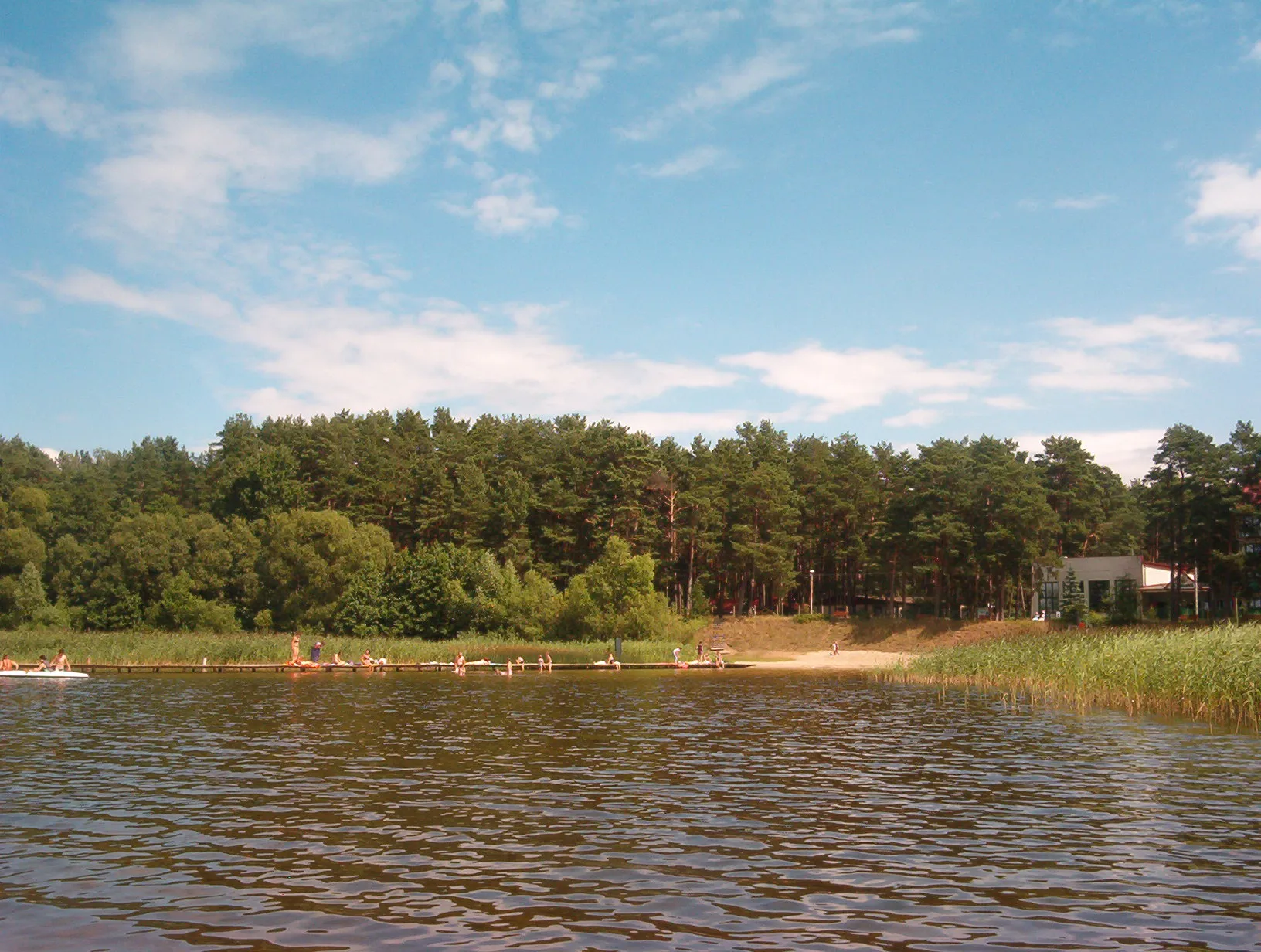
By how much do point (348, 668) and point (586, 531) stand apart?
44096 millimetres

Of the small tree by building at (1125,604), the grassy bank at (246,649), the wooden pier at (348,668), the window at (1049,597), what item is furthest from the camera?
the window at (1049,597)

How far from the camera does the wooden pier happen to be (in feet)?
195

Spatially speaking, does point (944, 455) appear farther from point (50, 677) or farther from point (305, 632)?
point (50, 677)

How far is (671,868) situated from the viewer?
14602 mm

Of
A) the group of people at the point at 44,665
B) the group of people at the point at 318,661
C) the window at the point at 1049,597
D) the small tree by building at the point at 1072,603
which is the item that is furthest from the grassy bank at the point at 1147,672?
the window at the point at 1049,597

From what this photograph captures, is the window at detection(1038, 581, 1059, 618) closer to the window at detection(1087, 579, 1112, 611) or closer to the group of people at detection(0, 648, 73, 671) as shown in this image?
the window at detection(1087, 579, 1112, 611)

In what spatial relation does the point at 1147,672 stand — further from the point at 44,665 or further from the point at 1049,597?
the point at 1049,597

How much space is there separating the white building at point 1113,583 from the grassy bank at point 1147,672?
48.1 meters

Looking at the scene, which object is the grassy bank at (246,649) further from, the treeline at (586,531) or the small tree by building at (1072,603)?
the small tree by building at (1072,603)

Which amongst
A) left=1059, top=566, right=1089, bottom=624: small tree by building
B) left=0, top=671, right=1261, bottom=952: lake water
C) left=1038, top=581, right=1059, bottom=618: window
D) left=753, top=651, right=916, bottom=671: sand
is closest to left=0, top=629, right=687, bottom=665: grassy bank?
left=753, top=651, right=916, bottom=671: sand

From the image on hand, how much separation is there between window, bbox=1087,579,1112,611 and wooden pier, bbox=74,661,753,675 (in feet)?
133

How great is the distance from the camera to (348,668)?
62281 mm

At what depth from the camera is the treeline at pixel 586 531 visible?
84250 mm

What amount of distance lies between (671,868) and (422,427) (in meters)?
119
